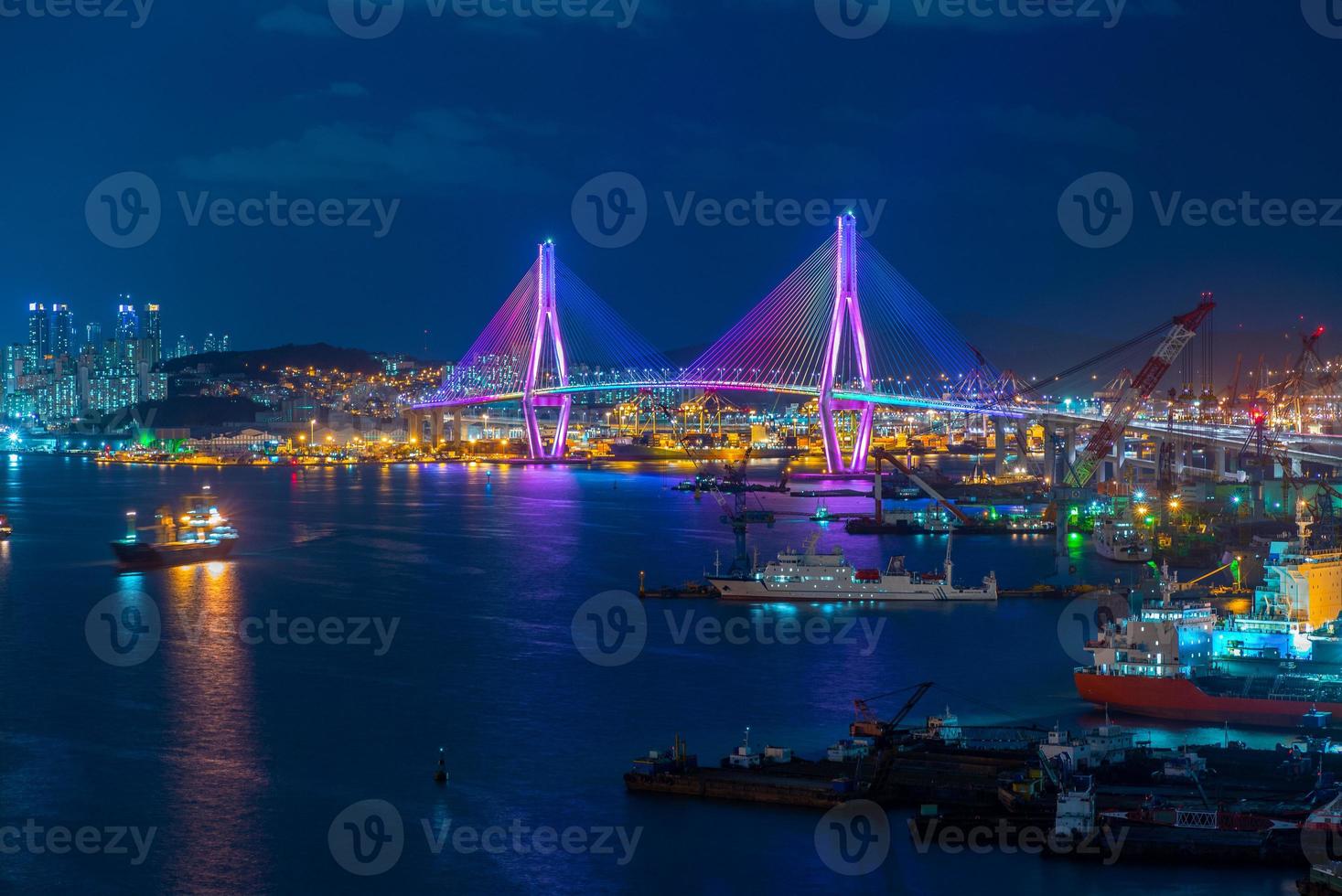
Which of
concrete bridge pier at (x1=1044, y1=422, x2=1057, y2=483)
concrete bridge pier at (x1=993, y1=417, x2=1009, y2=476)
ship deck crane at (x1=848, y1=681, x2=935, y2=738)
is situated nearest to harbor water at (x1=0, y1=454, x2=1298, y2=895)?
ship deck crane at (x1=848, y1=681, x2=935, y2=738)

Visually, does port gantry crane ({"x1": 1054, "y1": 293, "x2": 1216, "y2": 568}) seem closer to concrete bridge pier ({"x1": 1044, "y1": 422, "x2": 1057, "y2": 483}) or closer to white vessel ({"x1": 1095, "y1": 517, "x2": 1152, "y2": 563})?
concrete bridge pier ({"x1": 1044, "y1": 422, "x2": 1057, "y2": 483})

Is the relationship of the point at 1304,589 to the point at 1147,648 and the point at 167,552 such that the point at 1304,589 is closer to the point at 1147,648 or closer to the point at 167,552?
the point at 1147,648

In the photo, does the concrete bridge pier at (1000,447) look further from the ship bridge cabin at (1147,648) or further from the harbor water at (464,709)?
the ship bridge cabin at (1147,648)

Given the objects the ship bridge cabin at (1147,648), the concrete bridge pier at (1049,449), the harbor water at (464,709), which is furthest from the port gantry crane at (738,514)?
the ship bridge cabin at (1147,648)

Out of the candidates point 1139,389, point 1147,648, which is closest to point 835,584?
point 1147,648

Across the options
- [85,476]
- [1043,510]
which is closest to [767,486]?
[1043,510]

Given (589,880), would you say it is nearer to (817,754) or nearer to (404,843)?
(404,843)

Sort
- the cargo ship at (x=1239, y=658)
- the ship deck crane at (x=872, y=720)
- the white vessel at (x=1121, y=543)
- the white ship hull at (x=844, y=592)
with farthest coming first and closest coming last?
the white vessel at (x=1121, y=543) → the white ship hull at (x=844, y=592) → the cargo ship at (x=1239, y=658) → the ship deck crane at (x=872, y=720)
